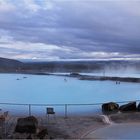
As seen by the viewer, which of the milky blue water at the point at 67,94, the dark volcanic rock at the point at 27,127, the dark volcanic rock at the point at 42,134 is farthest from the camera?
the milky blue water at the point at 67,94

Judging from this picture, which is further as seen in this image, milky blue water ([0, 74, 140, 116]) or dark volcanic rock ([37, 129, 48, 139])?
milky blue water ([0, 74, 140, 116])

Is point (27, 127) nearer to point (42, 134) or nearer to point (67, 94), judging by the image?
point (42, 134)

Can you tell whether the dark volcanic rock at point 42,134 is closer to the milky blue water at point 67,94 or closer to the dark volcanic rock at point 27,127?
the dark volcanic rock at point 27,127

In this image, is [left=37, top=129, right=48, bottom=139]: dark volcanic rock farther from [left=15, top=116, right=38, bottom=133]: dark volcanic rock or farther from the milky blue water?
the milky blue water

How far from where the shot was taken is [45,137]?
15711mm

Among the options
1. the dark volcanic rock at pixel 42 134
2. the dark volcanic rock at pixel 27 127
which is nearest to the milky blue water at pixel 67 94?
the dark volcanic rock at pixel 27 127

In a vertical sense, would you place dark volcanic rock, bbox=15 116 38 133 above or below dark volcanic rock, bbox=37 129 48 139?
above

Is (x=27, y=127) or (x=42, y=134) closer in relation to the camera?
(x=42, y=134)

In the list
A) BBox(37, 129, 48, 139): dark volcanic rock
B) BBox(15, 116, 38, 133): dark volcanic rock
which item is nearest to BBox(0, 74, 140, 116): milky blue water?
BBox(15, 116, 38, 133): dark volcanic rock

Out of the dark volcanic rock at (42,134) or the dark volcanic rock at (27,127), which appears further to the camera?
the dark volcanic rock at (27,127)

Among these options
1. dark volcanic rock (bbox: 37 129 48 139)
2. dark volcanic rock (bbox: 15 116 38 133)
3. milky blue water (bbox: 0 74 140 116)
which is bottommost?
milky blue water (bbox: 0 74 140 116)

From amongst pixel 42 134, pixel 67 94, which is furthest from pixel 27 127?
pixel 67 94

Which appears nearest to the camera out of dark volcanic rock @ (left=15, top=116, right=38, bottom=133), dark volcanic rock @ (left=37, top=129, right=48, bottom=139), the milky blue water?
dark volcanic rock @ (left=37, top=129, right=48, bottom=139)

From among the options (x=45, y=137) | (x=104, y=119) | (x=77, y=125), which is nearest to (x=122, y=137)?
(x=45, y=137)
